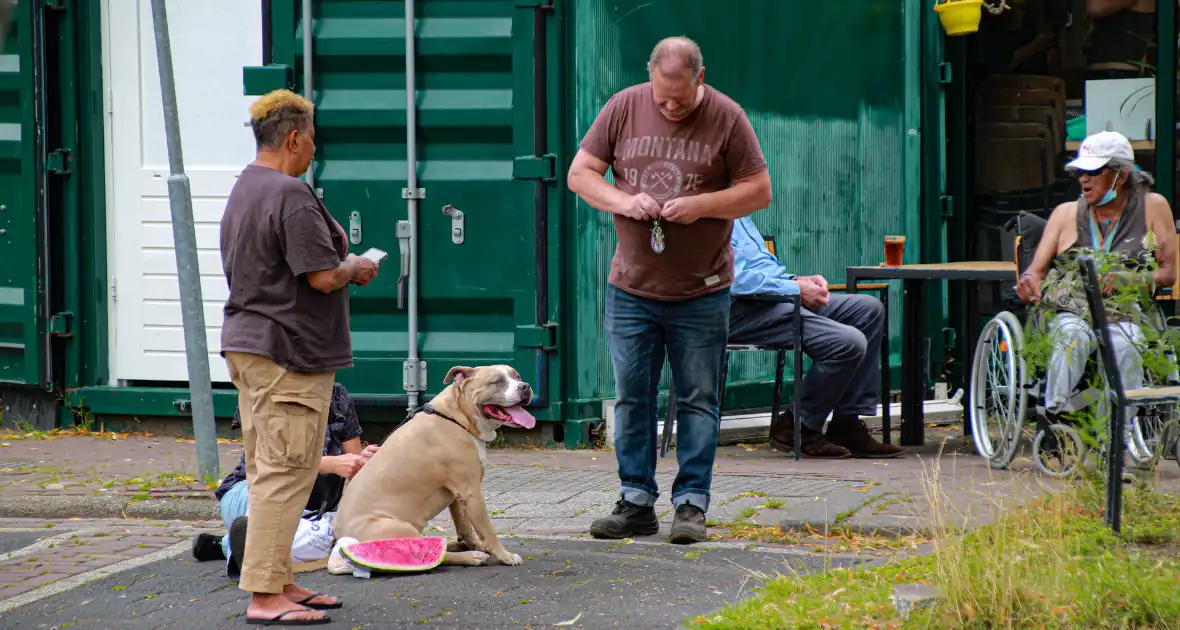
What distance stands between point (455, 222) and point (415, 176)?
1.16 feet

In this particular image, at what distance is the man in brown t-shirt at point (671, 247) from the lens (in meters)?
5.71

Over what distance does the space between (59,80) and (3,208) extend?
3.03ft

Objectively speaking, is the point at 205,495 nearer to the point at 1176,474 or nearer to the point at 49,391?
the point at 49,391

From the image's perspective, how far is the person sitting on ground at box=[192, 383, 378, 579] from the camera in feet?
17.8

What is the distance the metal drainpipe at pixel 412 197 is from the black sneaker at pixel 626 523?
9.27 ft

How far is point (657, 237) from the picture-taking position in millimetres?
5770

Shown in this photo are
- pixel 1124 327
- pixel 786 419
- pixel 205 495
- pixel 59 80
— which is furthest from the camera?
pixel 59 80

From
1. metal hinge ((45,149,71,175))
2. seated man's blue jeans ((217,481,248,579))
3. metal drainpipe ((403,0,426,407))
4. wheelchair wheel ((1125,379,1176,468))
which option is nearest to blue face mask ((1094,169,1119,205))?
wheelchair wheel ((1125,379,1176,468))

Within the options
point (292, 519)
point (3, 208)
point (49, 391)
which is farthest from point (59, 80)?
point (292, 519)

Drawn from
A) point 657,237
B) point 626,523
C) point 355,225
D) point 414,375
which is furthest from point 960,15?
point 626,523

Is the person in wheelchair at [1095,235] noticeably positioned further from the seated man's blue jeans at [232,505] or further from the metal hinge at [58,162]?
the metal hinge at [58,162]

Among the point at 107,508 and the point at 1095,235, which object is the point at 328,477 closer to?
the point at 107,508

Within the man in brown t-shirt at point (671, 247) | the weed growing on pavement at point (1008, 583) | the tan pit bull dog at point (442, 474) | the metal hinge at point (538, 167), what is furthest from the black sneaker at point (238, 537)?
the metal hinge at point (538, 167)

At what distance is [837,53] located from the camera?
10.1 metres
